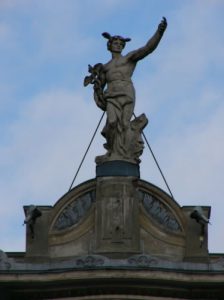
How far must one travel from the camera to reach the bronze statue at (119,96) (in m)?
37.8

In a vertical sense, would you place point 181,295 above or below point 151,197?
below

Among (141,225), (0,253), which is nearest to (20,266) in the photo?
(0,253)

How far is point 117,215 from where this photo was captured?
37062 mm

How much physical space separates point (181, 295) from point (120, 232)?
6.53 ft

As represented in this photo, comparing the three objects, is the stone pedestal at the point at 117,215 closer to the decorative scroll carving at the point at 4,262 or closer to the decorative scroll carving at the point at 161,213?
the decorative scroll carving at the point at 161,213

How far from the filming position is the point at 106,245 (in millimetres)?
36781

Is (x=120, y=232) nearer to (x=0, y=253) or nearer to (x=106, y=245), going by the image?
(x=106, y=245)

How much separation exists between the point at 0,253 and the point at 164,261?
370 centimetres

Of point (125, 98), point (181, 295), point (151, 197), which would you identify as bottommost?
point (181, 295)

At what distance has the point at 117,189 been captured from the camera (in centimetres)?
3728

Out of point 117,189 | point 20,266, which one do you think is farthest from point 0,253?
point 117,189

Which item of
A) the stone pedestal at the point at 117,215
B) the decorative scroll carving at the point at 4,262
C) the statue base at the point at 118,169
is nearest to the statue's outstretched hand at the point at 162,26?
the statue base at the point at 118,169

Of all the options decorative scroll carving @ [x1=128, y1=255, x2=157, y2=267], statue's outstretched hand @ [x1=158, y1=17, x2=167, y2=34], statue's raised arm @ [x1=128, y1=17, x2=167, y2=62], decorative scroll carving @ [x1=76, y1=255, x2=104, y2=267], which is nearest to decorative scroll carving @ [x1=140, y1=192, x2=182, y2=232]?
decorative scroll carving @ [x1=128, y1=255, x2=157, y2=267]

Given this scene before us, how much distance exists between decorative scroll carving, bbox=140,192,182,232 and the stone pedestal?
1.42 ft
